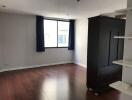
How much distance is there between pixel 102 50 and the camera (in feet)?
9.89

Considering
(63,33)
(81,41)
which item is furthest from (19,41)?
(81,41)

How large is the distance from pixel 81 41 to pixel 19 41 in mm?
2848

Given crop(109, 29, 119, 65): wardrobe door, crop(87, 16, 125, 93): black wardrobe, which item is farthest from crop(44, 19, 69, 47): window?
crop(109, 29, 119, 65): wardrobe door

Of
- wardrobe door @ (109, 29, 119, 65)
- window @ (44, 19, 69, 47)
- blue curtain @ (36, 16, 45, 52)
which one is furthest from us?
window @ (44, 19, 69, 47)

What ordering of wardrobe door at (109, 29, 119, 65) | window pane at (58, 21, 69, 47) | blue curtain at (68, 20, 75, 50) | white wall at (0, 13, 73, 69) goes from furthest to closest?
blue curtain at (68, 20, 75, 50) < window pane at (58, 21, 69, 47) < white wall at (0, 13, 73, 69) < wardrobe door at (109, 29, 119, 65)

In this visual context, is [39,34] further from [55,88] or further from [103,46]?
[103,46]

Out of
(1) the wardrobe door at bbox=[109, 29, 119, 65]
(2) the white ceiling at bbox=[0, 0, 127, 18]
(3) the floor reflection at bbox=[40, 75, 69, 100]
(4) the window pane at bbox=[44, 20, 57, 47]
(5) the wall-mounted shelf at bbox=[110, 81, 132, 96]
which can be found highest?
(2) the white ceiling at bbox=[0, 0, 127, 18]

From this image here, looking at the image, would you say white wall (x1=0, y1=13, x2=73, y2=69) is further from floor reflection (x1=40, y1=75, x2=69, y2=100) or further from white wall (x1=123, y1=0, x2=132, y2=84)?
white wall (x1=123, y1=0, x2=132, y2=84)

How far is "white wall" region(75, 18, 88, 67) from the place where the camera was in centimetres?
558

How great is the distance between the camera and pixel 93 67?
310 cm

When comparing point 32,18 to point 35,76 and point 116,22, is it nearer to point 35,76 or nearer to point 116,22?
point 35,76

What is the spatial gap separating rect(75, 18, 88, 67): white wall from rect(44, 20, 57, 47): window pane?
3.81 ft

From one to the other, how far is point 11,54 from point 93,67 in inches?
137

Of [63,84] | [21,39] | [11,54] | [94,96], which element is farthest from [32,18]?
[94,96]
